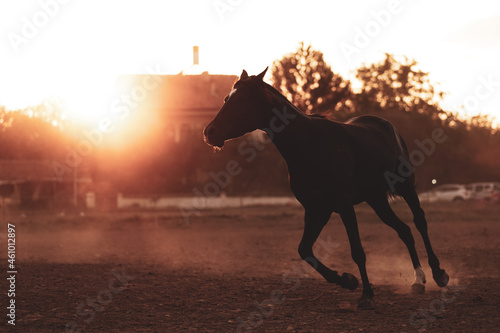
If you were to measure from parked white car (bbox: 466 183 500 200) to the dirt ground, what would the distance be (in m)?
21.8

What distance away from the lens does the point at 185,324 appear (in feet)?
19.7

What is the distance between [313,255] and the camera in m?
7.19

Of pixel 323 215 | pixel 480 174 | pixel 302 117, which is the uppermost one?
pixel 302 117

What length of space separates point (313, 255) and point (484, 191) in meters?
36.1

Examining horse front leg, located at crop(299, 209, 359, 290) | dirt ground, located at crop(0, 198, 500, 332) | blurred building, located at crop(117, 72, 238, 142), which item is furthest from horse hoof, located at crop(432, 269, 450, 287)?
blurred building, located at crop(117, 72, 238, 142)

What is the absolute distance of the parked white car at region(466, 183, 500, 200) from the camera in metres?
38.2

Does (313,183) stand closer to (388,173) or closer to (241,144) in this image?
(388,173)

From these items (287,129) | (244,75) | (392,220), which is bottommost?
(392,220)

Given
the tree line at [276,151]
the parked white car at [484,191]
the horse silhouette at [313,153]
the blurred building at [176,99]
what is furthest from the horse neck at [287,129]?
the blurred building at [176,99]

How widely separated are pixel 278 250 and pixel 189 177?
1144 inches

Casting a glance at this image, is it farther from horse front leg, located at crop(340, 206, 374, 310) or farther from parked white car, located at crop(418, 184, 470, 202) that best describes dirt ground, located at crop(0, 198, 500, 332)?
parked white car, located at crop(418, 184, 470, 202)

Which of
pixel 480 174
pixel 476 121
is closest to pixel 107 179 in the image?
pixel 480 174

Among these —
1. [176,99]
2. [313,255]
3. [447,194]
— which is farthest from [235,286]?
[176,99]

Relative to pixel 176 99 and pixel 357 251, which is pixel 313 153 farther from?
pixel 176 99
